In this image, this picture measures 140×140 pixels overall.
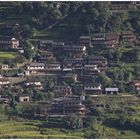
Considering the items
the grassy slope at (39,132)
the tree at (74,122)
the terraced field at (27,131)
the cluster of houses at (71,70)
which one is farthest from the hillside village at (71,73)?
the grassy slope at (39,132)

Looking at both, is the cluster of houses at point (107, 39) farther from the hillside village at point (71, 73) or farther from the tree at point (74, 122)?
the tree at point (74, 122)

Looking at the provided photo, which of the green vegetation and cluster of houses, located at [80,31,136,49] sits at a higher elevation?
cluster of houses, located at [80,31,136,49]

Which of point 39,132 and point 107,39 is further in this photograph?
point 107,39

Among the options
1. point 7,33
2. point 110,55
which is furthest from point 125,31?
point 7,33

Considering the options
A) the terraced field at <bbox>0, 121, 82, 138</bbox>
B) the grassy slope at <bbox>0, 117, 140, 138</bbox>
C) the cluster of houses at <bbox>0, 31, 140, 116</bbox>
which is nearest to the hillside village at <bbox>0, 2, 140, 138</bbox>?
the cluster of houses at <bbox>0, 31, 140, 116</bbox>

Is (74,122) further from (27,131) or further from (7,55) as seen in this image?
(7,55)

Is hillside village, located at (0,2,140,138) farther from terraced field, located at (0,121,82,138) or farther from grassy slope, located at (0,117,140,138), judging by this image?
grassy slope, located at (0,117,140,138)

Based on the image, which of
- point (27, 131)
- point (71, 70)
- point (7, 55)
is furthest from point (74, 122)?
point (7, 55)

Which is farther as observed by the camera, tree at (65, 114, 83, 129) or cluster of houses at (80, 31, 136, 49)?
cluster of houses at (80, 31, 136, 49)
